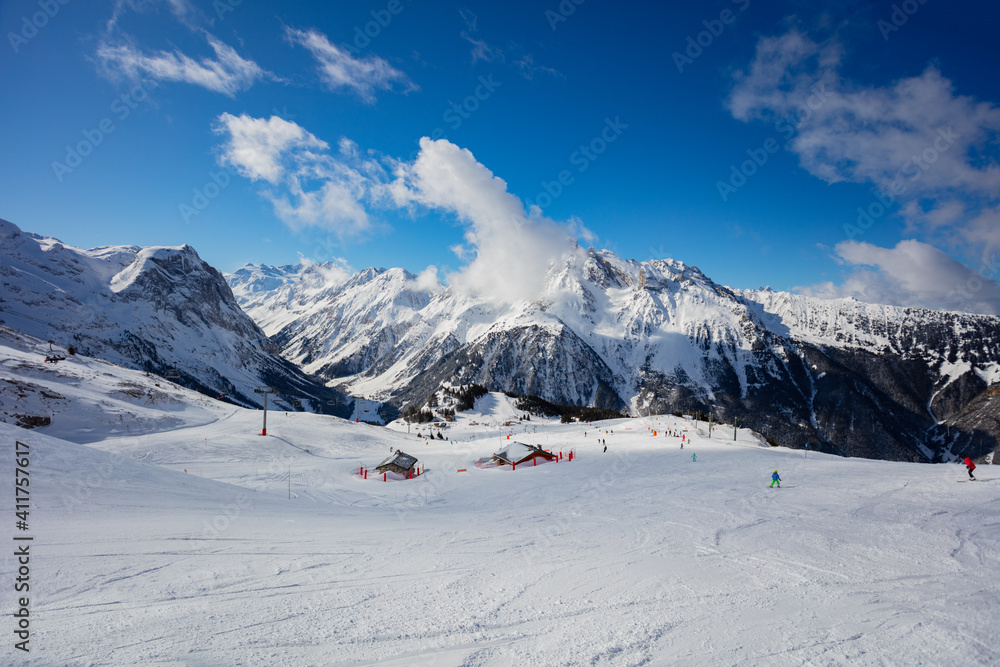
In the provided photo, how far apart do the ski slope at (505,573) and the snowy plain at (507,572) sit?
7 centimetres

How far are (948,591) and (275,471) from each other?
121 feet

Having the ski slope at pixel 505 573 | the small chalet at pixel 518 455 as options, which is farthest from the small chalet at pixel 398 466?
the ski slope at pixel 505 573

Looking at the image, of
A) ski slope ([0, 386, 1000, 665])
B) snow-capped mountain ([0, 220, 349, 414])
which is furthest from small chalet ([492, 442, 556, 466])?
snow-capped mountain ([0, 220, 349, 414])

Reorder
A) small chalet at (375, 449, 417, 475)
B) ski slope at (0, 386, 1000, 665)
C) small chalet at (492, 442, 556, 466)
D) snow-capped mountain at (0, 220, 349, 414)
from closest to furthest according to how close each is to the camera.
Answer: ski slope at (0, 386, 1000, 665) < small chalet at (375, 449, 417, 475) < small chalet at (492, 442, 556, 466) < snow-capped mountain at (0, 220, 349, 414)

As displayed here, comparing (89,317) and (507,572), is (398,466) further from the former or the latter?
(89,317)

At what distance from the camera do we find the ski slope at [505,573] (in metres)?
7.79

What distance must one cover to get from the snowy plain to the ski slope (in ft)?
0.22

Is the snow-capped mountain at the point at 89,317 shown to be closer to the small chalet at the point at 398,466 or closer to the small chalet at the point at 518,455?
the small chalet at the point at 398,466

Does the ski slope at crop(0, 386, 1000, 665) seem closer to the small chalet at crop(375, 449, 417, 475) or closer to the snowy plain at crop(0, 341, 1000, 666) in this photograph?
the snowy plain at crop(0, 341, 1000, 666)

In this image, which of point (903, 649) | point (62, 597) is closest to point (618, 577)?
point (903, 649)

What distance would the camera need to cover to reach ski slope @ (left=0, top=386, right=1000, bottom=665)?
7785 millimetres

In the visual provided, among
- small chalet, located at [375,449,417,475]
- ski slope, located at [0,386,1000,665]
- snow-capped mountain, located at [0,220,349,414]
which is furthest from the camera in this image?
snow-capped mountain, located at [0,220,349,414]

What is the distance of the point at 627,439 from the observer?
54.2 metres

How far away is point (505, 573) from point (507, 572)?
0.30 ft
